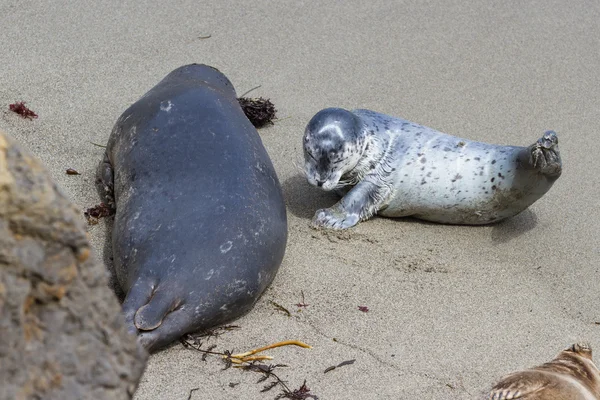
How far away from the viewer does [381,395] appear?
3.06 metres

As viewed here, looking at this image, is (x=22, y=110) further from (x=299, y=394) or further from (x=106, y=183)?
(x=299, y=394)

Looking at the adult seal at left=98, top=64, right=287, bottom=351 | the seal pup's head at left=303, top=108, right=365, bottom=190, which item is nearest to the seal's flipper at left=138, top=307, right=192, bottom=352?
the adult seal at left=98, top=64, right=287, bottom=351

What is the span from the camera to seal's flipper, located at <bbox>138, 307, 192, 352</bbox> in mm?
3080

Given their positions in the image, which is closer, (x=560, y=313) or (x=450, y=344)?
(x=450, y=344)

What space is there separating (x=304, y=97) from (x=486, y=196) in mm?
1507

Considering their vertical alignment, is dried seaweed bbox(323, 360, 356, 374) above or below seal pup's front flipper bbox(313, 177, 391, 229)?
above

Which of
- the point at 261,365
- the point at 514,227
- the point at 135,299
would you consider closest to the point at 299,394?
the point at 261,365

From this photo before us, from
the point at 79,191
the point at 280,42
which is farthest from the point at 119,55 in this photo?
the point at 79,191

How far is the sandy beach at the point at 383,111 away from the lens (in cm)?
332

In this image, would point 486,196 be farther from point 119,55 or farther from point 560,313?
point 119,55

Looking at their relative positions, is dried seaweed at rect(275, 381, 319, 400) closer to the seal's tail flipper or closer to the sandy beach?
the sandy beach

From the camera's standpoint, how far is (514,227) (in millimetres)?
4500

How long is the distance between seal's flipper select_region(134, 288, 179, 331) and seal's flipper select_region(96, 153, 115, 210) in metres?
0.99

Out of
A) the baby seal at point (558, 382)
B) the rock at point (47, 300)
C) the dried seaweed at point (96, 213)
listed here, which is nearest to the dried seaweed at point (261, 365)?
the baby seal at point (558, 382)
